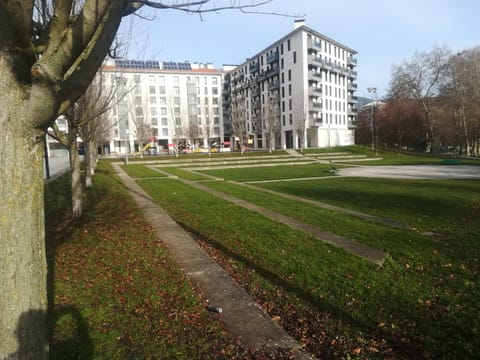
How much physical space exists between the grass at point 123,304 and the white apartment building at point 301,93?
2125 inches

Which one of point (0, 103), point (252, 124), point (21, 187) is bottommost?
point (21, 187)

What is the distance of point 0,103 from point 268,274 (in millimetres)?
4487

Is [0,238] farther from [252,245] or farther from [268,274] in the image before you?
[252,245]

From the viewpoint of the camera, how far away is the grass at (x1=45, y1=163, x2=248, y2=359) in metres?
3.40

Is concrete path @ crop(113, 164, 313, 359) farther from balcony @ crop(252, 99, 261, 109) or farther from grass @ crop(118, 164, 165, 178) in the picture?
balcony @ crop(252, 99, 261, 109)

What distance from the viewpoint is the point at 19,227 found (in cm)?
217

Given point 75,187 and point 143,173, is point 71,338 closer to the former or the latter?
point 75,187

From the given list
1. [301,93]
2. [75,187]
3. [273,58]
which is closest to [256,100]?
[273,58]

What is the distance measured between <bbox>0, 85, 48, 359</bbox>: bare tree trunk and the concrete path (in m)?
1.97

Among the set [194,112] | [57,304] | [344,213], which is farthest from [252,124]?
[57,304]

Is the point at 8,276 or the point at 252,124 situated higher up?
the point at 252,124

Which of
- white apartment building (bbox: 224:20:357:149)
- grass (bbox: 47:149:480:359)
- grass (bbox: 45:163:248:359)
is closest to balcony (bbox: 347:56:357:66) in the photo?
white apartment building (bbox: 224:20:357:149)

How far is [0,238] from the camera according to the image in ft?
6.91

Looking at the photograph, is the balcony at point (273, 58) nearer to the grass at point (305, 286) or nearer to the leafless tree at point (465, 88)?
the leafless tree at point (465, 88)
